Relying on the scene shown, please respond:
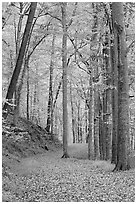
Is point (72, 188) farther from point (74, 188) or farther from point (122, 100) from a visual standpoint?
point (122, 100)

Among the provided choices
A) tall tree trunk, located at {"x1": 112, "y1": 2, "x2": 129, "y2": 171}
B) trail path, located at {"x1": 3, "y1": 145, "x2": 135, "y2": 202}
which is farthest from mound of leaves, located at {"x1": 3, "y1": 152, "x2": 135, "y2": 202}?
tall tree trunk, located at {"x1": 112, "y1": 2, "x2": 129, "y2": 171}

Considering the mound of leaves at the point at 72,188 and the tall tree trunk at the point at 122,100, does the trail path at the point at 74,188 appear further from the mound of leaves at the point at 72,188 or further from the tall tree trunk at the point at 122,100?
the tall tree trunk at the point at 122,100

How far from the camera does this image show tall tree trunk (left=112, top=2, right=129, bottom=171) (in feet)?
35.3

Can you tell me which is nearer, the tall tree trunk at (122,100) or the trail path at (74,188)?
the trail path at (74,188)

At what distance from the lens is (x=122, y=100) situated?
10914 millimetres

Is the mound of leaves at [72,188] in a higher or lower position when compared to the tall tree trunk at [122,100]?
lower

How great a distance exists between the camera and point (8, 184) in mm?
9195

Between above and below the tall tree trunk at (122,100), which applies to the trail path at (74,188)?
below

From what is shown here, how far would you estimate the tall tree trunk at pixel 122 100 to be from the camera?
1077 centimetres

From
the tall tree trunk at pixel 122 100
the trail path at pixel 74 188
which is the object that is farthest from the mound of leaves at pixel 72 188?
the tall tree trunk at pixel 122 100

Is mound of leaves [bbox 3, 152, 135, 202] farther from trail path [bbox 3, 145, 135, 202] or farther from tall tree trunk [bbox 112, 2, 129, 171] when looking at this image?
tall tree trunk [bbox 112, 2, 129, 171]

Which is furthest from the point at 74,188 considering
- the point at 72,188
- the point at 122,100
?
the point at 122,100

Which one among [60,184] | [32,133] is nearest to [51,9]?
[32,133]

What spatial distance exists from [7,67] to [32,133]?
7215mm
